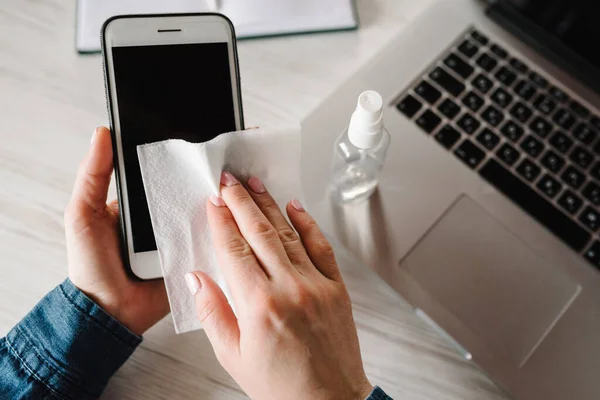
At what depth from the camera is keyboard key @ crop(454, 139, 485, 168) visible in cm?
54

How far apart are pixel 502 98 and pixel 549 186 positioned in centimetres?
10

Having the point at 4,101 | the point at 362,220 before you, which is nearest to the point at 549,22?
the point at 362,220

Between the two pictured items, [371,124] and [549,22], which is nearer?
[371,124]

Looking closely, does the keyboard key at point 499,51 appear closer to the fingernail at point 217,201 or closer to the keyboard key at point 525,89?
the keyboard key at point 525,89

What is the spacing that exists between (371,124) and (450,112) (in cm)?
17

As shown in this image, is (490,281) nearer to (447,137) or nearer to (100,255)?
(447,137)

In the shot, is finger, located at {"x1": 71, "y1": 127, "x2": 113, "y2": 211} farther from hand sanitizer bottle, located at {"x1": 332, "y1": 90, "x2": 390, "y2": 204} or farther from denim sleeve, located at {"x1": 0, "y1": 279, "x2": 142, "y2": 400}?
hand sanitizer bottle, located at {"x1": 332, "y1": 90, "x2": 390, "y2": 204}

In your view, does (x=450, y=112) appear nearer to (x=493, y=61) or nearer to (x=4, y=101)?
(x=493, y=61)

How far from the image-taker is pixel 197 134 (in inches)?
18.3

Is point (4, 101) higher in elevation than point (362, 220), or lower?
lower

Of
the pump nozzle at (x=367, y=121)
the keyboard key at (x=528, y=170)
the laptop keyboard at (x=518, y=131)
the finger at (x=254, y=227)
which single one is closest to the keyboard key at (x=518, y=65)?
the laptop keyboard at (x=518, y=131)

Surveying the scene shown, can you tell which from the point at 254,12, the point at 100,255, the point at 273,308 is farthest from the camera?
the point at 254,12

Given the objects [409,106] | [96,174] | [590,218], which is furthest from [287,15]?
[590,218]

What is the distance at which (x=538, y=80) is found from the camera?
562 millimetres
